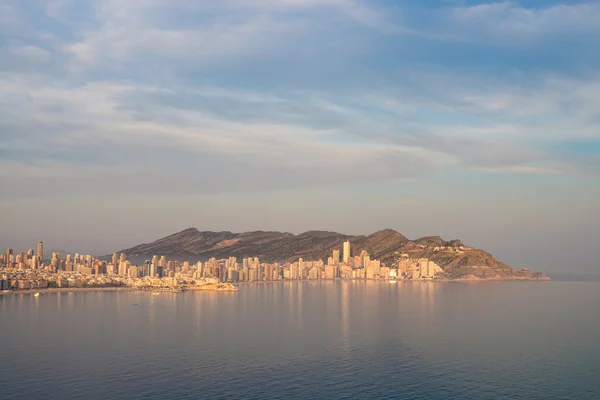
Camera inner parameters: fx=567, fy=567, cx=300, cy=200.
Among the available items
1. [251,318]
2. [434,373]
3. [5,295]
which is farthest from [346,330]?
[5,295]

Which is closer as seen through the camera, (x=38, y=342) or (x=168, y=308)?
(x=38, y=342)

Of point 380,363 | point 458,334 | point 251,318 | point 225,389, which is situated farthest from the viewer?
point 251,318

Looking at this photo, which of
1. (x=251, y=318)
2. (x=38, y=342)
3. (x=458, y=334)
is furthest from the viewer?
(x=251, y=318)

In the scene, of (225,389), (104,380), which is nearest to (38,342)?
(104,380)

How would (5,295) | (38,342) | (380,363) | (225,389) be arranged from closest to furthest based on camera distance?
(225,389), (380,363), (38,342), (5,295)

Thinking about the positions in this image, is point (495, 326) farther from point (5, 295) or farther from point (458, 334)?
point (5, 295)

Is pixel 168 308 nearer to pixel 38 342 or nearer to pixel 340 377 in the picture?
pixel 38 342
